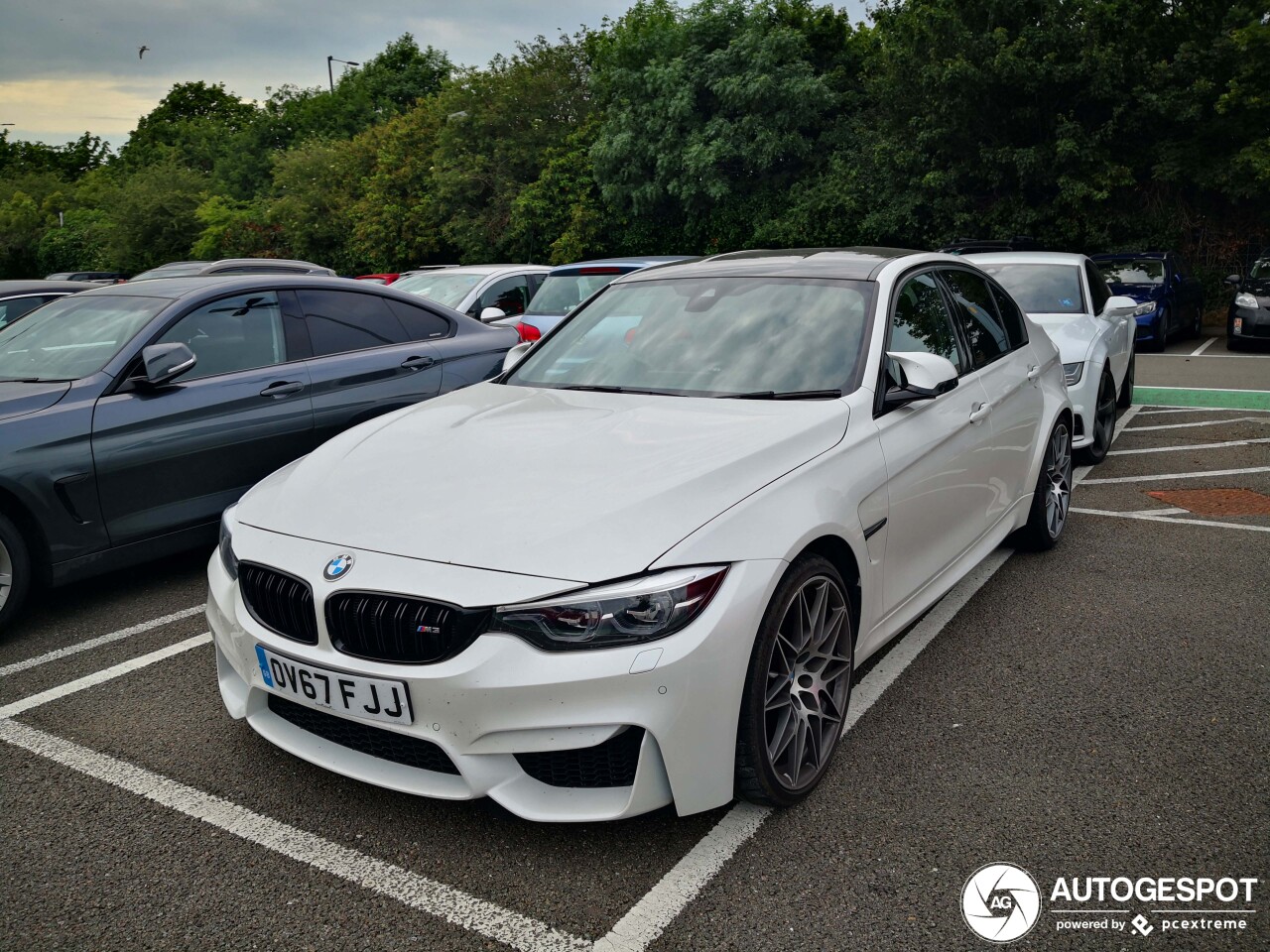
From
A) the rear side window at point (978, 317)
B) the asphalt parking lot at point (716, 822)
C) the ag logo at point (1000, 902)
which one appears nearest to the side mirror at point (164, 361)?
the asphalt parking lot at point (716, 822)

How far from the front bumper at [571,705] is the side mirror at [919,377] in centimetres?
112

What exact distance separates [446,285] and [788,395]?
7.98 metres

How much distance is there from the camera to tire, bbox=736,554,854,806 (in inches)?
104

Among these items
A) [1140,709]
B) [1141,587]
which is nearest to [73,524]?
[1140,709]

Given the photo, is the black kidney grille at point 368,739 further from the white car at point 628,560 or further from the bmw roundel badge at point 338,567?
the bmw roundel badge at point 338,567

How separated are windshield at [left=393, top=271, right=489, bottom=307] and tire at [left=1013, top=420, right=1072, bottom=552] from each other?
6578 mm

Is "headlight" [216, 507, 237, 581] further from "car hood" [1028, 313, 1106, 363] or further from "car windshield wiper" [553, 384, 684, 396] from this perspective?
"car hood" [1028, 313, 1106, 363]

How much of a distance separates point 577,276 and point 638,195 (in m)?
18.6

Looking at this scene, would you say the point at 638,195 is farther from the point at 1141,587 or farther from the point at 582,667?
the point at 582,667

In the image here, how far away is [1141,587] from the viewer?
4.73 m

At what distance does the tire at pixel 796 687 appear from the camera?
2.63 metres

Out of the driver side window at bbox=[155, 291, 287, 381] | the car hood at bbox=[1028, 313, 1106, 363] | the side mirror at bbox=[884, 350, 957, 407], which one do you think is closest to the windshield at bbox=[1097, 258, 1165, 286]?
the car hood at bbox=[1028, 313, 1106, 363]

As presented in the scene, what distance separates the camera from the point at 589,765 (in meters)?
2.49

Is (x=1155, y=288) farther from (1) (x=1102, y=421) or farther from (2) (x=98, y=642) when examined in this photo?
(2) (x=98, y=642)
